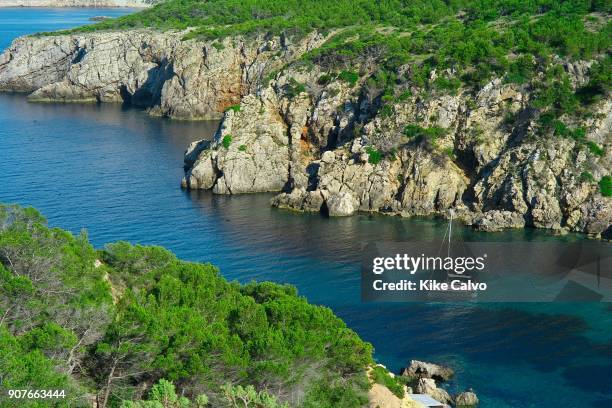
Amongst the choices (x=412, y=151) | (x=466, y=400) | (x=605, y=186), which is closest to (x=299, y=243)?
(x=412, y=151)

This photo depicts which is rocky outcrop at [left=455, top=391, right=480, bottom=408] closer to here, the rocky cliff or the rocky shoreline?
the rocky shoreline

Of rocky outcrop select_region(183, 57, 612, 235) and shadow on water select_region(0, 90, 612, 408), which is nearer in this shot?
shadow on water select_region(0, 90, 612, 408)

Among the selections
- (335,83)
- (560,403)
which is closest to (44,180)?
(335,83)

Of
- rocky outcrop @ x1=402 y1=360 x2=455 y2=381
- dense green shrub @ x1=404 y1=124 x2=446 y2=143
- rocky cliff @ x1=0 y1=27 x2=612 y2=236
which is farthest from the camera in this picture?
dense green shrub @ x1=404 y1=124 x2=446 y2=143

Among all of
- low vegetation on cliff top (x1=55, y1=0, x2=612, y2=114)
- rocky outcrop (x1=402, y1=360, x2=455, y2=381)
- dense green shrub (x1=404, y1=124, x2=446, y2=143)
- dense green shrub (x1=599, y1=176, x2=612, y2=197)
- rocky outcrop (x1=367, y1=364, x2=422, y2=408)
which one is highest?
low vegetation on cliff top (x1=55, y1=0, x2=612, y2=114)

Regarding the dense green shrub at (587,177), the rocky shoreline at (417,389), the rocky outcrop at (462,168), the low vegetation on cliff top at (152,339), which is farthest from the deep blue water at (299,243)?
the low vegetation on cliff top at (152,339)

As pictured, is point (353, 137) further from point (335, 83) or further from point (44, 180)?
point (44, 180)

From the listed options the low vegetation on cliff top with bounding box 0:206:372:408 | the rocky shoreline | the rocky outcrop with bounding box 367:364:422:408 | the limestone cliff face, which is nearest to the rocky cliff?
the rocky shoreline
